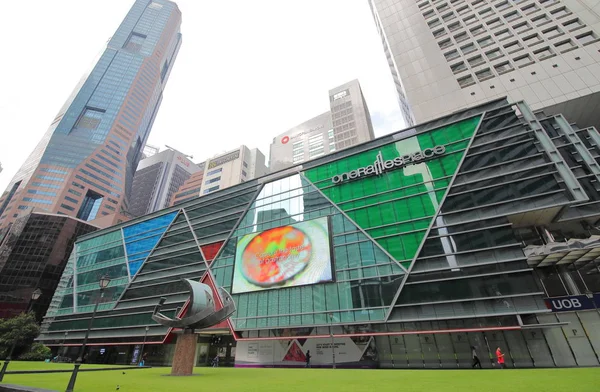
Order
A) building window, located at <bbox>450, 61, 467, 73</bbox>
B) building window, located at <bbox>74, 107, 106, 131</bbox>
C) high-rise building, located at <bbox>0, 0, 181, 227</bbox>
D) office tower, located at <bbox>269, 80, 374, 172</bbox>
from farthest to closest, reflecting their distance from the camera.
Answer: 1. building window, located at <bbox>74, 107, 106, 131</bbox>
2. high-rise building, located at <bbox>0, 0, 181, 227</bbox>
3. office tower, located at <bbox>269, 80, 374, 172</bbox>
4. building window, located at <bbox>450, 61, 467, 73</bbox>

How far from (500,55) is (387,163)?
94.2 ft

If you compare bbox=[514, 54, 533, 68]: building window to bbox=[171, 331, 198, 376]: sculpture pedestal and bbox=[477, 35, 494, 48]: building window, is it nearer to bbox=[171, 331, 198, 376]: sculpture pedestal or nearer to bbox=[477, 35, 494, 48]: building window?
bbox=[477, 35, 494, 48]: building window

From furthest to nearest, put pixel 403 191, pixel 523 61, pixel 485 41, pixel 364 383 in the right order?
pixel 485 41 < pixel 523 61 < pixel 403 191 < pixel 364 383

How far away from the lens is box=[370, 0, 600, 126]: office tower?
33.7 metres

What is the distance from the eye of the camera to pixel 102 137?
122 m

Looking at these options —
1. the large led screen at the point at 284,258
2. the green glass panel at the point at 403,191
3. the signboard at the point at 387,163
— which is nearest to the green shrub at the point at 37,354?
the large led screen at the point at 284,258

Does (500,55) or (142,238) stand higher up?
(500,55)

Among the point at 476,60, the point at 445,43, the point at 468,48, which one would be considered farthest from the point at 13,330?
the point at 468,48

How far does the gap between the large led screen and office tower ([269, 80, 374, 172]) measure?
5206cm

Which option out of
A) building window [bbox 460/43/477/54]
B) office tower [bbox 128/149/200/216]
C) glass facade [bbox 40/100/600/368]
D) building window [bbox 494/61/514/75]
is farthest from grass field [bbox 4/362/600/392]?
office tower [bbox 128/149/200/216]

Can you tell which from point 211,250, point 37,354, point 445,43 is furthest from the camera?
point 445,43

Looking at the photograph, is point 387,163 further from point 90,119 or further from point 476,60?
point 90,119

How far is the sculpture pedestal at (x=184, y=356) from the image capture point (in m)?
15.4

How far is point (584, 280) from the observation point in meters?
23.4
